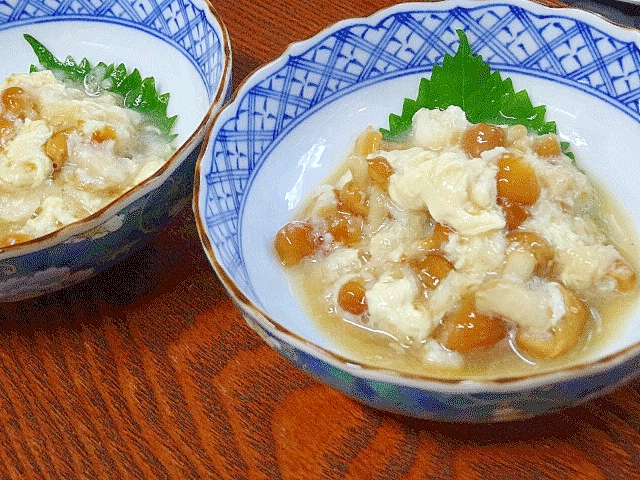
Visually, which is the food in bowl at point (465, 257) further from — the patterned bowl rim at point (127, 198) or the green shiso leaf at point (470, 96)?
the patterned bowl rim at point (127, 198)

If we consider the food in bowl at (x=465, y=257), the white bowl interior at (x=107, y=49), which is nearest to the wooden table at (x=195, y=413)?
the food in bowl at (x=465, y=257)

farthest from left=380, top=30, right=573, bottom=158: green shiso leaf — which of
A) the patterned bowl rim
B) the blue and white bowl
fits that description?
the patterned bowl rim

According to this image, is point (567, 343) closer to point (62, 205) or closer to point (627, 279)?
point (627, 279)

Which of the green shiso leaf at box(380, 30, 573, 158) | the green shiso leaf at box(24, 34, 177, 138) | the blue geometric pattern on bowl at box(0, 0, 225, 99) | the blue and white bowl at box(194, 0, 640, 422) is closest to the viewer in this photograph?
the blue and white bowl at box(194, 0, 640, 422)

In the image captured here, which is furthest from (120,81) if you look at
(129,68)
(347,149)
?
(347,149)

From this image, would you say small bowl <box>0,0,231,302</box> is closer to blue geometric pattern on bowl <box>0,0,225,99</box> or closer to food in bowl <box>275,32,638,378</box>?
blue geometric pattern on bowl <box>0,0,225,99</box>

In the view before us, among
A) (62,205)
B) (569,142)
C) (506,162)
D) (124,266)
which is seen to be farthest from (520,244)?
(62,205)
